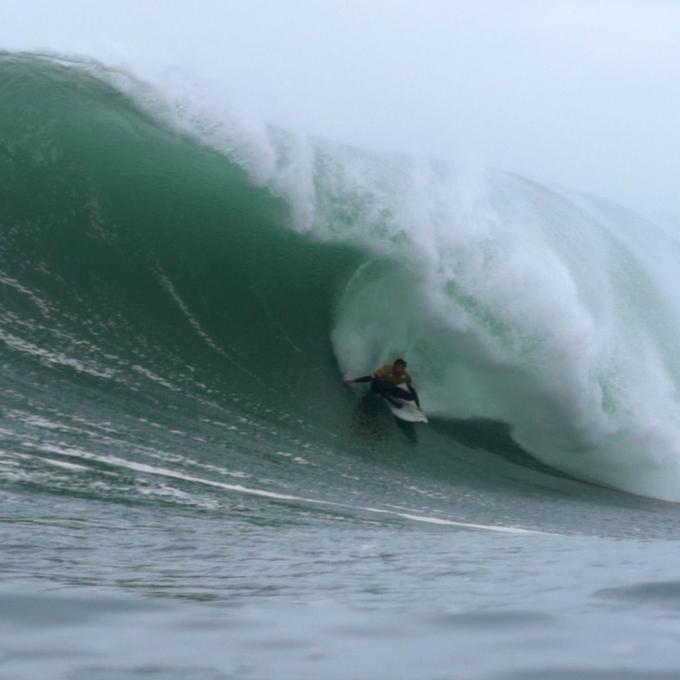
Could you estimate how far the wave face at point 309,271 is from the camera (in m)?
11.2

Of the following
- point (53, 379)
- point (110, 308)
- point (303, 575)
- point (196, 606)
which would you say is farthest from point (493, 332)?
point (196, 606)

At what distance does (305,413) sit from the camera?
10.3 meters

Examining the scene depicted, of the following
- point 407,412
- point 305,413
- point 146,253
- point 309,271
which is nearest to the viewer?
point 305,413

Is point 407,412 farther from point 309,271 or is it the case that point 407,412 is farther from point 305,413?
point 309,271

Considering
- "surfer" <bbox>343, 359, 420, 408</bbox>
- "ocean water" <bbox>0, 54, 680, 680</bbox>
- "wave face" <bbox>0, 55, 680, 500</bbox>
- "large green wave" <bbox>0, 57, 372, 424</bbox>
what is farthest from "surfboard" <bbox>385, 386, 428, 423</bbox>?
"large green wave" <bbox>0, 57, 372, 424</bbox>

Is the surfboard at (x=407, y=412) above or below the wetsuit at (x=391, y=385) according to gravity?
below

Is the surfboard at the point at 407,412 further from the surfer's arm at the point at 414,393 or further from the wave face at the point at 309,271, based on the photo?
the wave face at the point at 309,271

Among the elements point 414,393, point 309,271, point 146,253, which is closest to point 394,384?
point 414,393

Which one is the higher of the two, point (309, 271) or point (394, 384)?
point (309, 271)

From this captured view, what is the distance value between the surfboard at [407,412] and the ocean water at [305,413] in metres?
0.19

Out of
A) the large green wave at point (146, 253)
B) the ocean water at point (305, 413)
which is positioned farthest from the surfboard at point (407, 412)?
the large green wave at point (146, 253)

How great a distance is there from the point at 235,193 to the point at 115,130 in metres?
1.42

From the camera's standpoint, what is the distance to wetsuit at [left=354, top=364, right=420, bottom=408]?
37.4 ft

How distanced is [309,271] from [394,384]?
179 cm
